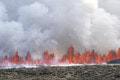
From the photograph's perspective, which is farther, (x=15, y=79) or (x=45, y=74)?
(x=45, y=74)

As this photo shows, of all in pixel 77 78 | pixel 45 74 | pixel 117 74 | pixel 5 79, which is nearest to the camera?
pixel 5 79

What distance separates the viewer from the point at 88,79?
4112cm

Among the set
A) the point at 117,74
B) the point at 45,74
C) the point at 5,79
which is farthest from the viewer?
the point at 45,74

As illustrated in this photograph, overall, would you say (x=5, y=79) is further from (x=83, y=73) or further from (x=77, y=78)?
(x=83, y=73)

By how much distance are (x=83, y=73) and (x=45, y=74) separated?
28.2 feet

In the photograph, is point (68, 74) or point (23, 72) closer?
point (68, 74)

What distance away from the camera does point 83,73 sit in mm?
47156

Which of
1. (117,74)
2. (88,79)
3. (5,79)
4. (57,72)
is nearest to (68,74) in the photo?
(57,72)

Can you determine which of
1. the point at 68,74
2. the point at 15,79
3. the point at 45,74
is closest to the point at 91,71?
the point at 68,74

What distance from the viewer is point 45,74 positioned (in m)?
47.8

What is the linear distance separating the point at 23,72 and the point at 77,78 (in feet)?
47.3

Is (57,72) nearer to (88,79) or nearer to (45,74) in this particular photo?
(45,74)

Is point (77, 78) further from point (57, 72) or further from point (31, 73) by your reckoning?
point (31, 73)

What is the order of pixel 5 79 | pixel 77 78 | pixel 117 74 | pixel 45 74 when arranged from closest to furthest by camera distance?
pixel 5 79, pixel 77 78, pixel 117 74, pixel 45 74
